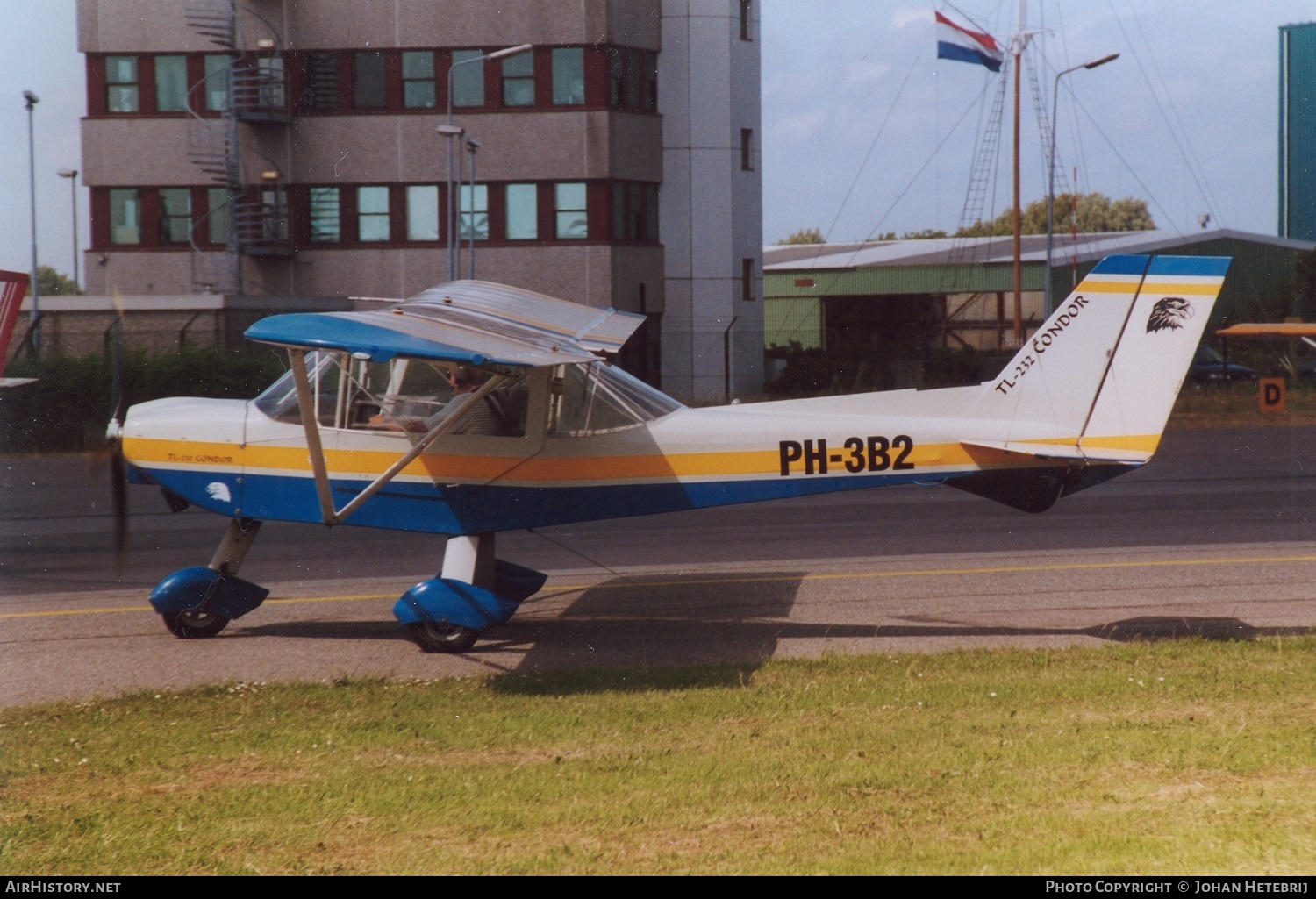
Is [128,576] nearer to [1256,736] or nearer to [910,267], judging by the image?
[1256,736]

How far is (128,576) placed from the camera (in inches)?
479

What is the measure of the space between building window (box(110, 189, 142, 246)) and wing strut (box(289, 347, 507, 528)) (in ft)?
80.6

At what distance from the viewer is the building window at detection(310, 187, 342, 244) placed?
27.8 metres

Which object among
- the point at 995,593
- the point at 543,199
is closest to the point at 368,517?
the point at 995,593

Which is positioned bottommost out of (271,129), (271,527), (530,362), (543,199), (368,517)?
(271,527)

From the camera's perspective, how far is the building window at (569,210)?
2828 cm

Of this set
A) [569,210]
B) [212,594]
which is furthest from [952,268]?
[212,594]

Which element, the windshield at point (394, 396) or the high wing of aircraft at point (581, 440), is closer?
the high wing of aircraft at point (581, 440)

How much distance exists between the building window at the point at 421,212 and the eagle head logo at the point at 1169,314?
20.5 meters

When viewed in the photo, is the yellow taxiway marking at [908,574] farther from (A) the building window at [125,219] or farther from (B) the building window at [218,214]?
(A) the building window at [125,219]

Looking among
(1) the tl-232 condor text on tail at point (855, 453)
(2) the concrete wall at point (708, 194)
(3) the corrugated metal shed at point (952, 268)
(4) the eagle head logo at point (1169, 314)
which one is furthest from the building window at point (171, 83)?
(4) the eagle head logo at point (1169, 314)

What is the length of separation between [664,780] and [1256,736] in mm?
3106

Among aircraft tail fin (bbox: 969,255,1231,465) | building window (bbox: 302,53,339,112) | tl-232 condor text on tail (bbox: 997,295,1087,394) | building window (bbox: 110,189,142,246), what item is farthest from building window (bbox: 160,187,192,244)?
aircraft tail fin (bbox: 969,255,1231,465)

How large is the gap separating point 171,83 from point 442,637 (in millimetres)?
24765
